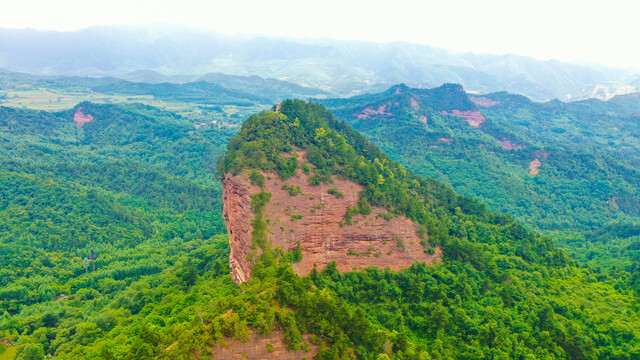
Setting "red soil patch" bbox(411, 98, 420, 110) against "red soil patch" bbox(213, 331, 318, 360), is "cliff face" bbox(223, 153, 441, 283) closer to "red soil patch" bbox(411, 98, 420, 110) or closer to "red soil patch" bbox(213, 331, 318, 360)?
"red soil patch" bbox(213, 331, 318, 360)

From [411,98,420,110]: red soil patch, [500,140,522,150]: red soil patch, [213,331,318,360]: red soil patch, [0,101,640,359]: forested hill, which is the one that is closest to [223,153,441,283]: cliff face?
[0,101,640,359]: forested hill

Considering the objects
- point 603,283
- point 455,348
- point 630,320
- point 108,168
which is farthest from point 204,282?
point 108,168

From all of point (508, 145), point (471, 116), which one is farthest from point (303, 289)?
point (471, 116)

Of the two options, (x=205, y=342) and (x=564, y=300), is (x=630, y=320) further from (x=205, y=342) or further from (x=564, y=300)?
(x=205, y=342)

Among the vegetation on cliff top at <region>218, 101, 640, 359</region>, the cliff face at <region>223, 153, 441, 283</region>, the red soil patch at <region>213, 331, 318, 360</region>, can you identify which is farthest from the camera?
the cliff face at <region>223, 153, 441, 283</region>

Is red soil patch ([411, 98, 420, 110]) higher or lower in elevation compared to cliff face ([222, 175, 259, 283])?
higher

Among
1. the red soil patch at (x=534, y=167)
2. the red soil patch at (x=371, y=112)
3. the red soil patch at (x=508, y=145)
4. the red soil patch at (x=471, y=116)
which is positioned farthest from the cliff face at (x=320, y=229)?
the red soil patch at (x=471, y=116)
